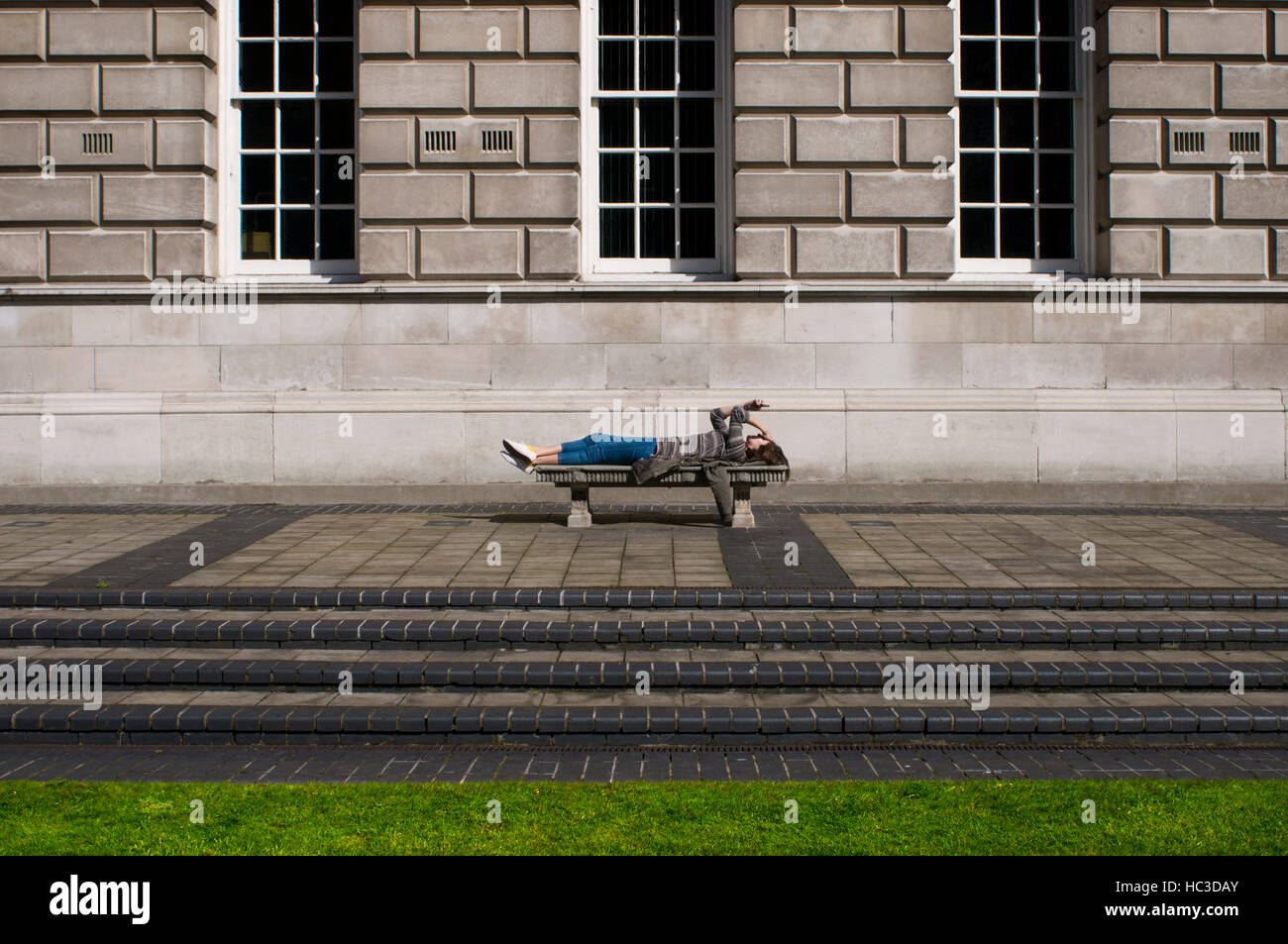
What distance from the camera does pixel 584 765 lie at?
21.3 ft

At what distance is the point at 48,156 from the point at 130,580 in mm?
8160

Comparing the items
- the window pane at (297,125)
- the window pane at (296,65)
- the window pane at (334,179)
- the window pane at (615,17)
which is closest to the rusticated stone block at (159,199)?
the window pane at (297,125)

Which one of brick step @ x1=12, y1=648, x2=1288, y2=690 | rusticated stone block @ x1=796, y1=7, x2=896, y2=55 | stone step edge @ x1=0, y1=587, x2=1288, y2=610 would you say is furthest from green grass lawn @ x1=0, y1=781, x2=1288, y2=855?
rusticated stone block @ x1=796, y1=7, x2=896, y2=55

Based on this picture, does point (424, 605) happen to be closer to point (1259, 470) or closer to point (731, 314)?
point (731, 314)

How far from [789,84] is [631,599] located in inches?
340

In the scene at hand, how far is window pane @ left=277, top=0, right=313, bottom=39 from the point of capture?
51.9 ft

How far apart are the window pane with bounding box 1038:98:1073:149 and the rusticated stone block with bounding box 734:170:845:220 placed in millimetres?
3074

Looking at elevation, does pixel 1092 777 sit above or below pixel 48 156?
below

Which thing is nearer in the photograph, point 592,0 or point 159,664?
point 159,664

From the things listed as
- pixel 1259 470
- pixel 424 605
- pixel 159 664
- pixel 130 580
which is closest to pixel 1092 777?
pixel 424 605

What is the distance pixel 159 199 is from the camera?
15086 millimetres

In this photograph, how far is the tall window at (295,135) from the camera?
15797mm

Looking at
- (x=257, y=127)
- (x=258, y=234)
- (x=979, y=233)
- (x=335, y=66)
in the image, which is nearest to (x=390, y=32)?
(x=335, y=66)

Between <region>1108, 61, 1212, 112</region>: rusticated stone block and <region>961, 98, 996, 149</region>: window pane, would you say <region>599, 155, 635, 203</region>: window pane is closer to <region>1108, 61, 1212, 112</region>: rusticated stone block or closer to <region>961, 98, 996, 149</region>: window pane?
<region>961, 98, 996, 149</region>: window pane
